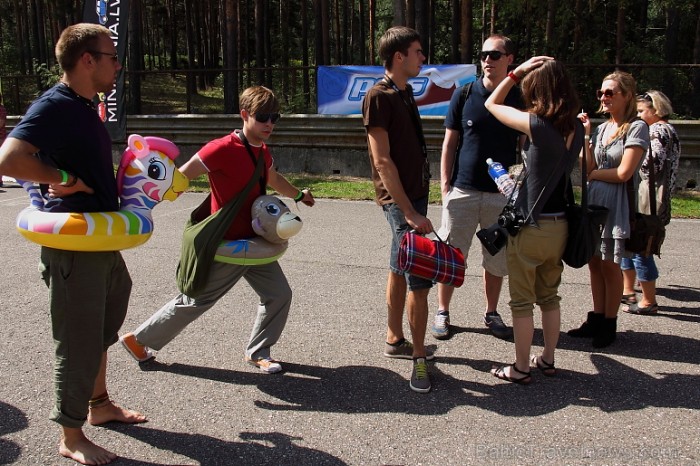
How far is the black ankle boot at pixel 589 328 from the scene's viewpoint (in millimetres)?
4711

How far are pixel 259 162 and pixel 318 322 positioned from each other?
1592 millimetres

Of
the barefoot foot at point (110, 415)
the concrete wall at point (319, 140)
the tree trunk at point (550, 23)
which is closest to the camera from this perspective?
the barefoot foot at point (110, 415)

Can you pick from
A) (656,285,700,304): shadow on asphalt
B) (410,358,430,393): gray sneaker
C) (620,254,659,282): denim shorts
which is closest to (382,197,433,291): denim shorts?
(410,358,430,393): gray sneaker

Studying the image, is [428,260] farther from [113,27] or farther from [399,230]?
[113,27]

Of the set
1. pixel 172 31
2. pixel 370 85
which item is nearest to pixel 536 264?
pixel 370 85

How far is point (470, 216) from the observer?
4777 mm

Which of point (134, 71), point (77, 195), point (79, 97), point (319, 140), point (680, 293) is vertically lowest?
point (680, 293)

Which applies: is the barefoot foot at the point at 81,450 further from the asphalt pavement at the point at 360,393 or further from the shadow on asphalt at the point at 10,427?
the shadow on asphalt at the point at 10,427

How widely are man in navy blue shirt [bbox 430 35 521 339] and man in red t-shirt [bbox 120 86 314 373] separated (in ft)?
3.82

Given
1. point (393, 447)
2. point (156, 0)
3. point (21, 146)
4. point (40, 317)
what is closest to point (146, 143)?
point (21, 146)

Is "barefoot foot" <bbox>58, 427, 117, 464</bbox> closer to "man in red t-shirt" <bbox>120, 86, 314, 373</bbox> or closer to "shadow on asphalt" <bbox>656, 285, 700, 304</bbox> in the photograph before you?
"man in red t-shirt" <bbox>120, 86, 314, 373</bbox>

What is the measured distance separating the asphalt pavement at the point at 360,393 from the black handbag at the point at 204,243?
62 cm

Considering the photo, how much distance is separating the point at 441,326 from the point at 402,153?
4.77ft

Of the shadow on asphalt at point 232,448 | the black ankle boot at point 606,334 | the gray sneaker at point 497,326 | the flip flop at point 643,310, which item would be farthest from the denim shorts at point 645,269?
the shadow on asphalt at point 232,448
